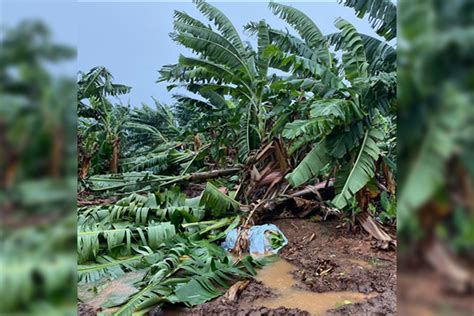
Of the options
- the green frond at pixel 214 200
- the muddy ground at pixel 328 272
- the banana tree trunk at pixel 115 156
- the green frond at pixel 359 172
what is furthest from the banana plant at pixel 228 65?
the banana tree trunk at pixel 115 156

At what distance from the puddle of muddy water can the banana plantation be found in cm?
2

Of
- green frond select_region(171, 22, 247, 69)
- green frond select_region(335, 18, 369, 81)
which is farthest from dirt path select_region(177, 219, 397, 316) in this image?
green frond select_region(171, 22, 247, 69)

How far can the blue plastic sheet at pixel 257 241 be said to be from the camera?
182 inches

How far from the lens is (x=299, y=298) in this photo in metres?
3.37

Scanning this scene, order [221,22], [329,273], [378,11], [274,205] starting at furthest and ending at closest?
[221,22], [274,205], [378,11], [329,273]

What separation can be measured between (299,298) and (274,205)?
7.89ft

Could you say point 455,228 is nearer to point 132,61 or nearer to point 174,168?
point 174,168

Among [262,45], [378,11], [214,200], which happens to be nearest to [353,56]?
[378,11]

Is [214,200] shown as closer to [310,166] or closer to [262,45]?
[310,166]

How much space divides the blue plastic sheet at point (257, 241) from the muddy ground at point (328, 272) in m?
0.19

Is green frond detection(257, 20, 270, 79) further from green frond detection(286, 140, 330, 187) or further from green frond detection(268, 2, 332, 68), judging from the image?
green frond detection(286, 140, 330, 187)

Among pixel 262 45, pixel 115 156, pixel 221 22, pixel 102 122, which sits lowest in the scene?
pixel 115 156

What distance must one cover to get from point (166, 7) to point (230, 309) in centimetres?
715

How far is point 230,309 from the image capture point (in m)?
3.02
